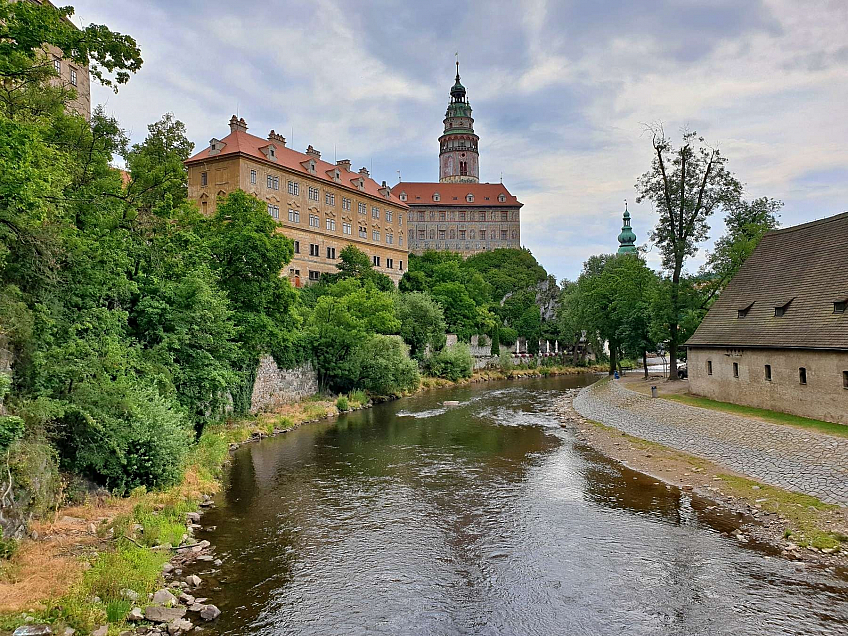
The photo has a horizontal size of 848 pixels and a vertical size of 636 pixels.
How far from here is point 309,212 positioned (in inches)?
2190

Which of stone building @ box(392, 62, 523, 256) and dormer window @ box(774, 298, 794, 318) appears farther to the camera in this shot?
stone building @ box(392, 62, 523, 256)

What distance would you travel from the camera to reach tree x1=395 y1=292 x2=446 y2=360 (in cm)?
4606

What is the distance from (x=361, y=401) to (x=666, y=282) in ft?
62.1

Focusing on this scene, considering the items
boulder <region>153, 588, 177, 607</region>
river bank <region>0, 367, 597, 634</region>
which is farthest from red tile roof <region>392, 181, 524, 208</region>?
boulder <region>153, 588, 177, 607</region>

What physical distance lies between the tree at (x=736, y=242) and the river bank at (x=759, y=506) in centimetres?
1564

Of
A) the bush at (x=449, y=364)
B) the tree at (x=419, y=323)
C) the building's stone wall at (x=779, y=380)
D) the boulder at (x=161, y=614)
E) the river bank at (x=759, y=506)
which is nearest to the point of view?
the boulder at (x=161, y=614)

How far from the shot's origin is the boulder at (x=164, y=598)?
9.20 metres

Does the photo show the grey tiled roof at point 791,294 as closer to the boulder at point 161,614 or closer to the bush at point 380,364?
the bush at point 380,364

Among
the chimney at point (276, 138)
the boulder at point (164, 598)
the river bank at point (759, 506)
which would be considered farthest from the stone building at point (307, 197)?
the boulder at point (164, 598)

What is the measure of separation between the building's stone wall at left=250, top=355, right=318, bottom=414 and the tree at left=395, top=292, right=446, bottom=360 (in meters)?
14.4

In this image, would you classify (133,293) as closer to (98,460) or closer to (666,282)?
(98,460)

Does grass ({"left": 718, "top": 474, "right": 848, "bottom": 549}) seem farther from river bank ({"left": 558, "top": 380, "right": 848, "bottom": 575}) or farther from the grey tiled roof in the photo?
the grey tiled roof

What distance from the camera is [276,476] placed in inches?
681

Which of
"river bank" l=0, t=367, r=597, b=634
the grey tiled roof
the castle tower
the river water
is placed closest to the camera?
"river bank" l=0, t=367, r=597, b=634
